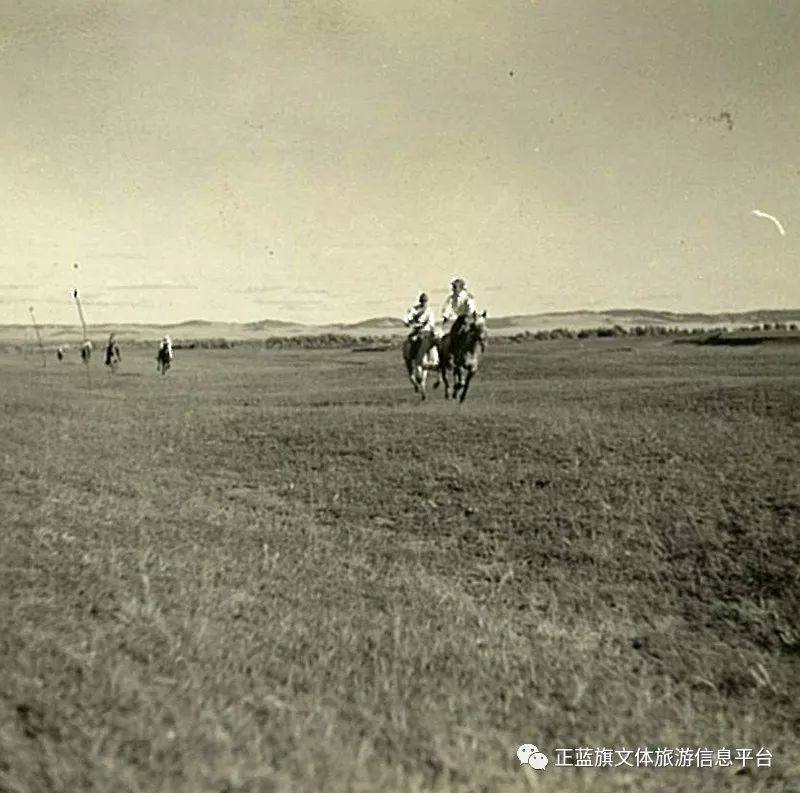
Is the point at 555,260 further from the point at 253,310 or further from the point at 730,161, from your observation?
the point at 253,310

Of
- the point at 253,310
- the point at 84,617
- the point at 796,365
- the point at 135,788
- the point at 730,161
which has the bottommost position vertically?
the point at 135,788

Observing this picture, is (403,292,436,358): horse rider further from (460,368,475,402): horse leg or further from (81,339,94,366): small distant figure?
(81,339,94,366): small distant figure

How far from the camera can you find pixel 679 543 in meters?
5.29

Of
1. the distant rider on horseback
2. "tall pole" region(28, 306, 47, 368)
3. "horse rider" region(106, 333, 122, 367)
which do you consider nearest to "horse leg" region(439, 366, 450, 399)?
the distant rider on horseback

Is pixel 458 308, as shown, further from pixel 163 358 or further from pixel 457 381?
pixel 163 358

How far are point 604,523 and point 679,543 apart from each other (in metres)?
0.52

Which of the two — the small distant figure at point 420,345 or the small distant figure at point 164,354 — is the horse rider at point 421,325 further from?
the small distant figure at point 164,354

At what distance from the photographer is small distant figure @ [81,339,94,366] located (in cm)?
495

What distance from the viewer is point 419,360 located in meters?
7.18

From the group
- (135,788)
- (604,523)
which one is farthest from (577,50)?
(135,788)

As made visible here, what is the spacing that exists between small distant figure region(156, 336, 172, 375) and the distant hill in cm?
7

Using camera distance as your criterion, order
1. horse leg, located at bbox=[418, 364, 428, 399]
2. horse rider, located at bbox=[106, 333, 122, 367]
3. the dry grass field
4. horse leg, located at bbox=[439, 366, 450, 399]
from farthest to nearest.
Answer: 1. horse leg, located at bbox=[418, 364, 428, 399]
2. horse leg, located at bbox=[439, 366, 450, 399]
3. horse rider, located at bbox=[106, 333, 122, 367]
4. the dry grass field

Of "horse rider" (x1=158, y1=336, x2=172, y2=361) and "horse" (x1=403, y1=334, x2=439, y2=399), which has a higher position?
"horse rider" (x1=158, y1=336, x2=172, y2=361)

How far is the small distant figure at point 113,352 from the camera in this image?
17.3 ft
